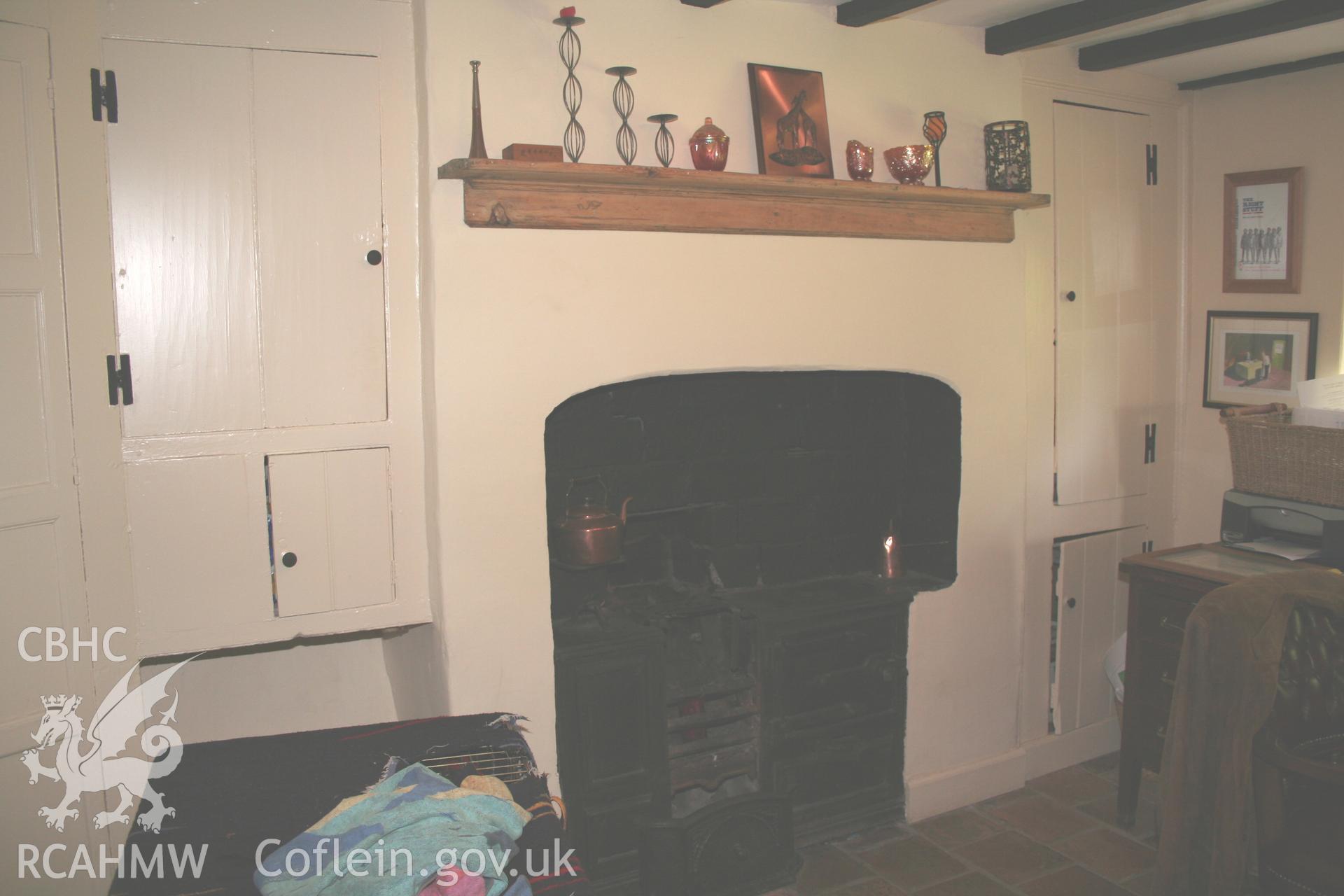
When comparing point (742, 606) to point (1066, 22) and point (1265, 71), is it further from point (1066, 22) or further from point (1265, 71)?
point (1265, 71)

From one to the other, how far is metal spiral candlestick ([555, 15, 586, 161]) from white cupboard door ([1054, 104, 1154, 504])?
1837 millimetres

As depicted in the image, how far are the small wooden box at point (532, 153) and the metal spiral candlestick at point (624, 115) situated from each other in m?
0.23

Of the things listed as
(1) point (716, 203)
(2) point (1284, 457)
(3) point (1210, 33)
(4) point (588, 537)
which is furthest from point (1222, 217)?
(4) point (588, 537)

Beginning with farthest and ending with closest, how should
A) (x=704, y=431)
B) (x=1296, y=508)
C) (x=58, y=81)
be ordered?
(x=704, y=431) < (x=1296, y=508) < (x=58, y=81)

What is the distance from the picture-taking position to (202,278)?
2.32 metres

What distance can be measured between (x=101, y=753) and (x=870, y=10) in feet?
9.09

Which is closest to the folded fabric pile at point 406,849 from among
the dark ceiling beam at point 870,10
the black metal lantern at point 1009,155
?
the dark ceiling beam at point 870,10

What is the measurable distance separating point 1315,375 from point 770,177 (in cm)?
223

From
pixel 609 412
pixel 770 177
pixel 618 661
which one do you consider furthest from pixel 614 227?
pixel 618 661

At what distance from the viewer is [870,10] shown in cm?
276

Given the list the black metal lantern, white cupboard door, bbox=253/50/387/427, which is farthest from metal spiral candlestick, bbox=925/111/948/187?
white cupboard door, bbox=253/50/387/427

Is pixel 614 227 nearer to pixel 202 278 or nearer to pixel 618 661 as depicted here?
pixel 202 278

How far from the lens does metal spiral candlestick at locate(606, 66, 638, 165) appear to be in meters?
2.60

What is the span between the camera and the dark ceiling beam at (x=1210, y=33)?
2.79 m
